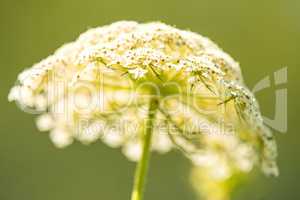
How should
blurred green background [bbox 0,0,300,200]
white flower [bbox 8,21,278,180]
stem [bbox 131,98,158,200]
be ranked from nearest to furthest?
stem [bbox 131,98,158,200] → white flower [bbox 8,21,278,180] → blurred green background [bbox 0,0,300,200]

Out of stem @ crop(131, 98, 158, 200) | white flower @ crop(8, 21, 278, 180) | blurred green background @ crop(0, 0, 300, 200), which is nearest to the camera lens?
stem @ crop(131, 98, 158, 200)

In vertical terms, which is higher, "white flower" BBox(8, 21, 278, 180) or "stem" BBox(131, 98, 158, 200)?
"white flower" BBox(8, 21, 278, 180)

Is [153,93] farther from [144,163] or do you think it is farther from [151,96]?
[144,163]

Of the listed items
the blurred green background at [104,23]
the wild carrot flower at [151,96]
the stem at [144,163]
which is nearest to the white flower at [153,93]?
the wild carrot flower at [151,96]

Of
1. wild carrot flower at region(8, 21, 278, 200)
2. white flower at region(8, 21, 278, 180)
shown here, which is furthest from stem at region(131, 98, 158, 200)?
white flower at region(8, 21, 278, 180)

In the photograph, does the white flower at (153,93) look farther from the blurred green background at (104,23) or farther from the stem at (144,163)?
the blurred green background at (104,23)

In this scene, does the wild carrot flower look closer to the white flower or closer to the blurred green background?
the white flower

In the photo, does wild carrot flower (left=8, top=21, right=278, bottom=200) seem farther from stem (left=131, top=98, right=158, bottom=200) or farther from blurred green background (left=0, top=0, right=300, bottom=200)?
blurred green background (left=0, top=0, right=300, bottom=200)

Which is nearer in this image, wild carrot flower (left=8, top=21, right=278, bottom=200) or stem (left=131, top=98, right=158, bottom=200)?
→ stem (left=131, top=98, right=158, bottom=200)

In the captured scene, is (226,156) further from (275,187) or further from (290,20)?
(290,20)
